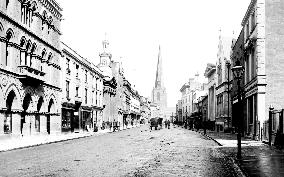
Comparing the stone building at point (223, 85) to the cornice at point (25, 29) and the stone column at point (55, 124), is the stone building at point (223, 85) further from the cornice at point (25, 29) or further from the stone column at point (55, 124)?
the cornice at point (25, 29)

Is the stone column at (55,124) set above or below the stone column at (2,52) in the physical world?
below

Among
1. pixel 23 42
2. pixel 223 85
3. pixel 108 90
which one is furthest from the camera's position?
pixel 108 90

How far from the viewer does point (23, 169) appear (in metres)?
12.7

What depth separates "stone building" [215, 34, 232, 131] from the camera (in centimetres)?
5219

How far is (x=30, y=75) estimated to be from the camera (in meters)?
30.6

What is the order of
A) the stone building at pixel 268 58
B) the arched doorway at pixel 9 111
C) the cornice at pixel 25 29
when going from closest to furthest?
the cornice at pixel 25 29, the arched doorway at pixel 9 111, the stone building at pixel 268 58

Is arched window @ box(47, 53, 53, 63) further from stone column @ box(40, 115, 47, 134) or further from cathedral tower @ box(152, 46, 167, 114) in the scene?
cathedral tower @ box(152, 46, 167, 114)

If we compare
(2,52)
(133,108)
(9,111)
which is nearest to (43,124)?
(9,111)

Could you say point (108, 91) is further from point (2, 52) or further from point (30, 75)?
point (2, 52)

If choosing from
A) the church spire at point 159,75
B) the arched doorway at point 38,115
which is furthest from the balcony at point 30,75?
the church spire at point 159,75

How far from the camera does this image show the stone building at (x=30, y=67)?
27.7m

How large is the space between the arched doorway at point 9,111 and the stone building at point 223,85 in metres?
29.1

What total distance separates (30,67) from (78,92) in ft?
67.6

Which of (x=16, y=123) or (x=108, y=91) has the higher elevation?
(x=108, y=91)
